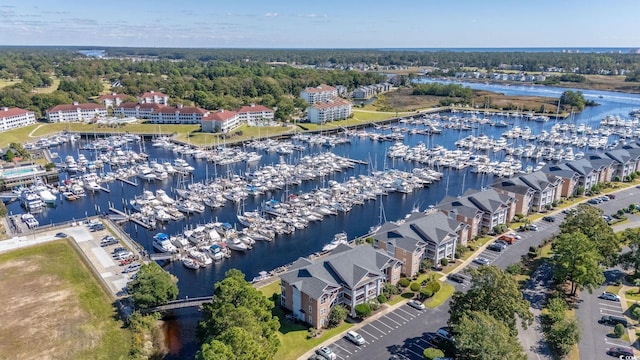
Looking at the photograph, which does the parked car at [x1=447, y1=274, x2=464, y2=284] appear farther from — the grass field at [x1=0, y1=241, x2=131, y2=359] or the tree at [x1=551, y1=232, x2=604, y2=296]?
the grass field at [x1=0, y1=241, x2=131, y2=359]

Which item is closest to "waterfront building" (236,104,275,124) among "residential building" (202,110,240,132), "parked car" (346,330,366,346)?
"residential building" (202,110,240,132)

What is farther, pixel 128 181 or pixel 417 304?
pixel 128 181

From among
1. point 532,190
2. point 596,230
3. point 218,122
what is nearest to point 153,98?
point 218,122

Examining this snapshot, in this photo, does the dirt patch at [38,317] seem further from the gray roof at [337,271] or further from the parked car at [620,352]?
the parked car at [620,352]

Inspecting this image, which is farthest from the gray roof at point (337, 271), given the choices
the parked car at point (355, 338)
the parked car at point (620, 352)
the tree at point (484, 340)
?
the parked car at point (620, 352)

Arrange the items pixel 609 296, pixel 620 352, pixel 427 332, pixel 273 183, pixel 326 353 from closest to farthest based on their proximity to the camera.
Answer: pixel 620 352 < pixel 326 353 < pixel 427 332 < pixel 609 296 < pixel 273 183

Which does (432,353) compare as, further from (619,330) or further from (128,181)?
(128,181)
